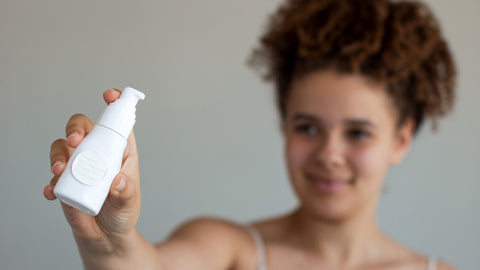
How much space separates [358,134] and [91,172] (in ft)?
1.86

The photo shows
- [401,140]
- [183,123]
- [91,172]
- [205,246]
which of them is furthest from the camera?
[183,123]

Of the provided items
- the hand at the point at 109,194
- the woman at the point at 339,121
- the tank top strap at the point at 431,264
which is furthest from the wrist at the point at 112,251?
the tank top strap at the point at 431,264

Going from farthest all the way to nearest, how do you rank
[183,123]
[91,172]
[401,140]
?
[183,123]
[401,140]
[91,172]

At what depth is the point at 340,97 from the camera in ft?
2.61

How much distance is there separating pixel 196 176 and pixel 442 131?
652mm

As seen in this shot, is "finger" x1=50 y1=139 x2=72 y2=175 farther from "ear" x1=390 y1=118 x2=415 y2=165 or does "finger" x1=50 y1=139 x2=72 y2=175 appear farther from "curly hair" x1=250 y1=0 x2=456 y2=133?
"ear" x1=390 y1=118 x2=415 y2=165

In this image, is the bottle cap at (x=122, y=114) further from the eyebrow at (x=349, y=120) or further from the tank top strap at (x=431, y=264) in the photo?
the tank top strap at (x=431, y=264)

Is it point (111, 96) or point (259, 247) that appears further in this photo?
point (259, 247)

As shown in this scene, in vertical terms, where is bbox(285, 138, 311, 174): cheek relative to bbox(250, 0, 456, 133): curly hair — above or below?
below

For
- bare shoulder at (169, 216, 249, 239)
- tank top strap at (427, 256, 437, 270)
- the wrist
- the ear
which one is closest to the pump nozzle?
the wrist

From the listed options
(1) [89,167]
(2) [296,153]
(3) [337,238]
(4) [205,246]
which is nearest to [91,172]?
(1) [89,167]

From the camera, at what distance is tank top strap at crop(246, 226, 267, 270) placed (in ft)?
2.98

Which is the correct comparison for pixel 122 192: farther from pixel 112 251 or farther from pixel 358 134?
pixel 358 134

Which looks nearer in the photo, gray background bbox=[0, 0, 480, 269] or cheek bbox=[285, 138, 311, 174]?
gray background bbox=[0, 0, 480, 269]
